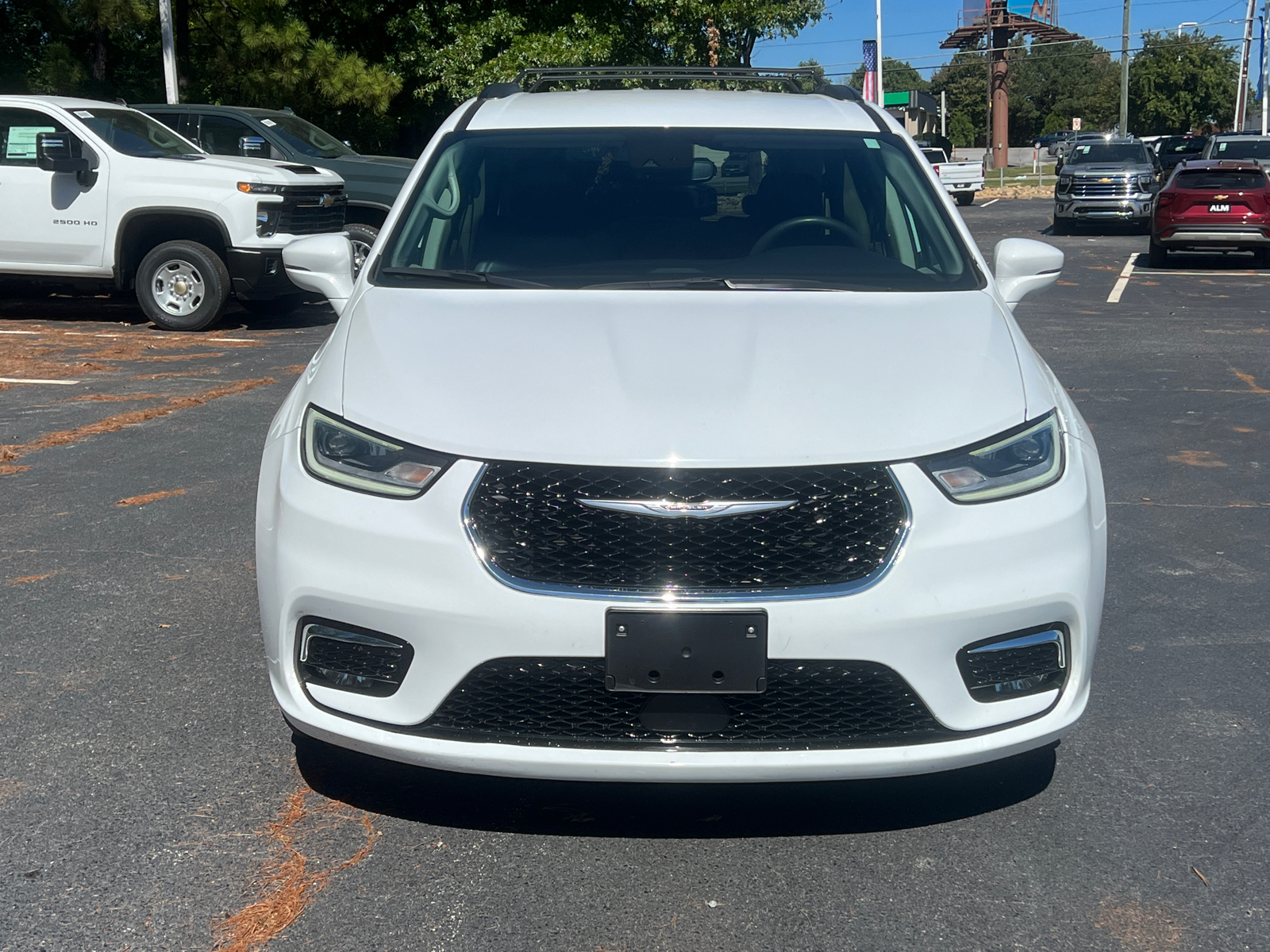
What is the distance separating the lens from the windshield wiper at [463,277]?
12.8 ft

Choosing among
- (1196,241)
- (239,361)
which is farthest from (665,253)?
(1196,241)

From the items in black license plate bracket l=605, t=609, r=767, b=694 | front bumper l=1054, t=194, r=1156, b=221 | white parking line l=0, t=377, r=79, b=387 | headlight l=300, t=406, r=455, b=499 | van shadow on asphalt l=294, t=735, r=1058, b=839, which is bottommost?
van shadow on asphalt l=294, t=735, r=1058, b=839

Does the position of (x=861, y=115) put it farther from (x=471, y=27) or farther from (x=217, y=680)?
(x=471, y=27)

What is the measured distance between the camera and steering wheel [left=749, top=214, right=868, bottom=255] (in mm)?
4242

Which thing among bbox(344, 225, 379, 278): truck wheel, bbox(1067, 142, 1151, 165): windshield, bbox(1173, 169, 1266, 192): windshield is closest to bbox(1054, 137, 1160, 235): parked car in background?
bbox(1067, 142, 1151, 165): windshield

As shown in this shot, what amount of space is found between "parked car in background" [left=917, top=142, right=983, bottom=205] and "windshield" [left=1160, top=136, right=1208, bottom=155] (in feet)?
26.6

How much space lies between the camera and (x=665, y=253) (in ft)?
13.6

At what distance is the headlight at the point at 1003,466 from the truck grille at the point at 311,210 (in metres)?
10.1

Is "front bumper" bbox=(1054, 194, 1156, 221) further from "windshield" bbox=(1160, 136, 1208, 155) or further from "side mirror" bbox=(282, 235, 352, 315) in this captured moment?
"side mirror" bbox=(282, 235, 352, 315)

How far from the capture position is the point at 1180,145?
144ft

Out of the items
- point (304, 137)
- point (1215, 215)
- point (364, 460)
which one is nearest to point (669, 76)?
point (364, 460)

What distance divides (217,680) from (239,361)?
22.4 feet

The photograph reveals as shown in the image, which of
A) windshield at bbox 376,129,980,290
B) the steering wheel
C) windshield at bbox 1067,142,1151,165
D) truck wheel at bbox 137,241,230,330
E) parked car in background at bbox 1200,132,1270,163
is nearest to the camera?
windshield at bbox 376,129,980,290

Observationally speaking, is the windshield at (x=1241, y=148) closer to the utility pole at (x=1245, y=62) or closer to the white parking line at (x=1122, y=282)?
the white parking line at (x=1122, y=282)
